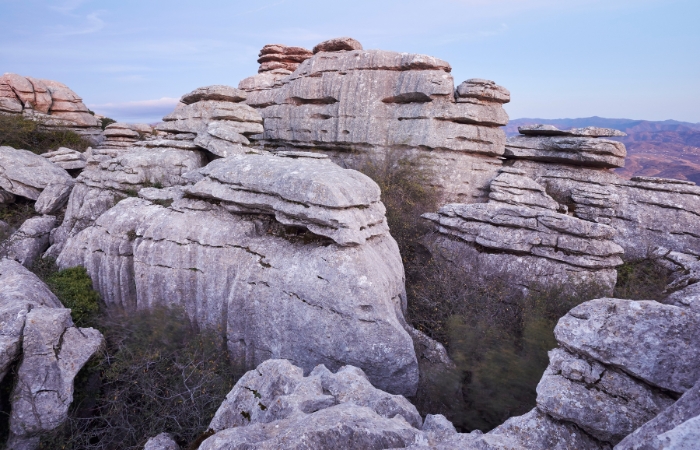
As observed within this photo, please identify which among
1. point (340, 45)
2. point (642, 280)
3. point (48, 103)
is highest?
point (340, 45)

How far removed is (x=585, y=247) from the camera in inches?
360

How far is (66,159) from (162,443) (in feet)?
47.6

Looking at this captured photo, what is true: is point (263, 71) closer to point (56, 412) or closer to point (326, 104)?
point (326, 104)

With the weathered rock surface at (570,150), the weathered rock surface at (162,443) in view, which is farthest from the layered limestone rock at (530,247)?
the weathered rock surface at (162,443)

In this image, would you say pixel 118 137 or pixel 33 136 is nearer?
pixel 33 136

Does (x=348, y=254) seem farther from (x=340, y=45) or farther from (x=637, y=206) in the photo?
(x=340, y=45)

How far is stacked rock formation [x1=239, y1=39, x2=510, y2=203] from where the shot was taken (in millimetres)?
14789

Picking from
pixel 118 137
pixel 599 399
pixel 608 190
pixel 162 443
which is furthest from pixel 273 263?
pixel 118 137

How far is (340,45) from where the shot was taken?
17.8 meters

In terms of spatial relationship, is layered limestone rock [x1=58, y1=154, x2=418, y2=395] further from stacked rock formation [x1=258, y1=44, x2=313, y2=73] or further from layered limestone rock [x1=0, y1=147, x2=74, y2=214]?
stacked rock formation [x1=258, y1=44, x2=313, y2=73]

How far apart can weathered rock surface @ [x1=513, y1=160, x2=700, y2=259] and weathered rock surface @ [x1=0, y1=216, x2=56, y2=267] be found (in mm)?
17302

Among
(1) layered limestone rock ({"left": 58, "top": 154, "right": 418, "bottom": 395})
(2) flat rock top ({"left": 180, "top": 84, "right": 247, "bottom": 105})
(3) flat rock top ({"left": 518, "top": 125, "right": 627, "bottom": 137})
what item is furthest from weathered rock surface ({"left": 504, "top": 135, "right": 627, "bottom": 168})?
(2) flat rock top ({"left": 180, "top": 84, "right": 247, "bottom": 105})

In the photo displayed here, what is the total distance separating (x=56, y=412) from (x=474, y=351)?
644cm

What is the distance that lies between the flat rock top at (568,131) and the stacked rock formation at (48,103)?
23.6m
